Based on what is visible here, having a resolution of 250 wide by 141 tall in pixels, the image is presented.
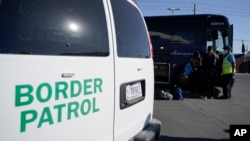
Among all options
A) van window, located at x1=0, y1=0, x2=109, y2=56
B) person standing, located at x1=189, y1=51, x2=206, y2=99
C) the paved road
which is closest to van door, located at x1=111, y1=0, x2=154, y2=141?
van window, located at x1=0, y1=0, x2=109, y2=56

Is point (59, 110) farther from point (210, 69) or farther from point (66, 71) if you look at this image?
point (210, 69)

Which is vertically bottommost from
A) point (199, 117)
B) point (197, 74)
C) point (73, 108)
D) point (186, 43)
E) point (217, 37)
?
point (199, 117)

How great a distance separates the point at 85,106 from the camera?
236 centimetres

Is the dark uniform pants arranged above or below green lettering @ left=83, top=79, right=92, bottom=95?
below

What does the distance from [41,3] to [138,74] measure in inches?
63.1

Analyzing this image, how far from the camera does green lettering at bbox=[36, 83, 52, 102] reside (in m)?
1.91

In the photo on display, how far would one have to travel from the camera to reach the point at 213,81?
1216 cm

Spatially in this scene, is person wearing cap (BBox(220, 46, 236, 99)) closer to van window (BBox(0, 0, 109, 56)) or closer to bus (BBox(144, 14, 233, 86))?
bus (BBox(144, 14, 233, 86))

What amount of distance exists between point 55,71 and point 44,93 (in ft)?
0.53

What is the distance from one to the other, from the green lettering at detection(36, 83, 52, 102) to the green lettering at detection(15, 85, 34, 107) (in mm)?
53

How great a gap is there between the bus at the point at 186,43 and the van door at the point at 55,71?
11.1 m

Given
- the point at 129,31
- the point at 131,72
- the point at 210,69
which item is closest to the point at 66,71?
the point at 131,72

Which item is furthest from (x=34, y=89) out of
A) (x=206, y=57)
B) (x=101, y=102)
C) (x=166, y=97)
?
(x=206, y=57)

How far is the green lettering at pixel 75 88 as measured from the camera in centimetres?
218
